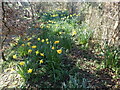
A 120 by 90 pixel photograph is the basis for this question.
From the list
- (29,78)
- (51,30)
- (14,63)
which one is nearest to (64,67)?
(29,78)

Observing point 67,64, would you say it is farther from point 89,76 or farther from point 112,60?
point 112,60

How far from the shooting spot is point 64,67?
2549mm

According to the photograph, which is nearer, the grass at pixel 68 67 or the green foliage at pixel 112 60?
the grass at pixel 68 67

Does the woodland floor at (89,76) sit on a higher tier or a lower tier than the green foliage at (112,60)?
lower

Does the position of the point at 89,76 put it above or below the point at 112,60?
below

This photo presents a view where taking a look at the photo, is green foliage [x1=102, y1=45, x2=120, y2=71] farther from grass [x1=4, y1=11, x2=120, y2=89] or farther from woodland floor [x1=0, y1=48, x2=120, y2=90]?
woodland floor [x1=0, y1=48, x2=120, y2=90]

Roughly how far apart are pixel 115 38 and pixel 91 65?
2.75 ft

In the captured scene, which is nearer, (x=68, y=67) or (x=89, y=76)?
(x=89, y=76)

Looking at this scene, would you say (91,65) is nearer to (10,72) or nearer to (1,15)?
(10,72)

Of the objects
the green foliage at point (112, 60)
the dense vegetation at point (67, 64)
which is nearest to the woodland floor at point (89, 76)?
the dense vegetation at point (67, 64)

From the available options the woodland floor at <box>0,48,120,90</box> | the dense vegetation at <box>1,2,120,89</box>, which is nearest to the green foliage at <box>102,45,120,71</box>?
the dense vegetation at <box>1,2,120,89</box>

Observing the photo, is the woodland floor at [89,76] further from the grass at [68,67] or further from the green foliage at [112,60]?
the green foliage at [112,60]

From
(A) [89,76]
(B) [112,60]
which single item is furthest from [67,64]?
(B) [112,60]

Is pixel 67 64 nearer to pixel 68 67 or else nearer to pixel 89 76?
pixel 68 67
